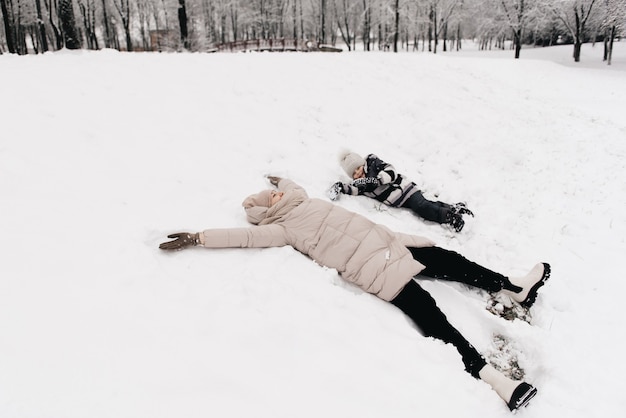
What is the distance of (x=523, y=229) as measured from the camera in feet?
18.4

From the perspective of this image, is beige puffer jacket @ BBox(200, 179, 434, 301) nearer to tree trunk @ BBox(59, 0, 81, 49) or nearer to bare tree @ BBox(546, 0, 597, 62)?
tree trunk @ BBox(59, 0, 81, 49)

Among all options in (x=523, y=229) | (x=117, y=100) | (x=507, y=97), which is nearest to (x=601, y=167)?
(x=523, y=229)

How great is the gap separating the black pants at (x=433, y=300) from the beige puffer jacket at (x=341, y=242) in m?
0.13

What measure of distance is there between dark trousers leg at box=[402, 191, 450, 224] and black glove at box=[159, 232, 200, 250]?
11.1 ft

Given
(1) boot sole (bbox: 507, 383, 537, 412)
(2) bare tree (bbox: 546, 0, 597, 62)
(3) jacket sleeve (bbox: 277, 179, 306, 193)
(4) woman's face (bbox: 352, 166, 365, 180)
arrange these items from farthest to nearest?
(2) bare tree (bbox: 546, 0, 597, 62) → (4) woman's face (bbox: 352, 166, 365, 180) → (3) jacket sleeve (bbox: 277, 179, 306, 193) → (1) boot sole (bbox: 507, 383, 537, 412)

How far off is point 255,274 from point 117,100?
5321 mm

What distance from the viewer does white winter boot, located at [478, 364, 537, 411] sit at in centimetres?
301

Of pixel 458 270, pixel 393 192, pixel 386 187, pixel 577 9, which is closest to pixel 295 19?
pixel 577 9

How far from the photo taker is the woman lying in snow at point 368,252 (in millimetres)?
3820

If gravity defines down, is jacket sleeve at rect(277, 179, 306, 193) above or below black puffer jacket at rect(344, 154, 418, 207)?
above

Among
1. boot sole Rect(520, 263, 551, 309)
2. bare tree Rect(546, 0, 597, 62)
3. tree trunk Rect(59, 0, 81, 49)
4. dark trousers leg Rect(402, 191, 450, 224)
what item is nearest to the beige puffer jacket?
boot sole Rect(520, 263, 551, 309)

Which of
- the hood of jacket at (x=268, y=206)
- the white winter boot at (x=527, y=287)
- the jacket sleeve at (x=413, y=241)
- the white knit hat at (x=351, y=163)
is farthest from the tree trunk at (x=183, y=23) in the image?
the white winter boot at (x=527, y=287)

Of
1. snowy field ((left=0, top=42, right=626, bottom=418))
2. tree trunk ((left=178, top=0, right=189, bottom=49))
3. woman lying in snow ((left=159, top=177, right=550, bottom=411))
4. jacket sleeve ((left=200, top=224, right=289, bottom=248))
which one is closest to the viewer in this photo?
snowy field ((left=0, top=42, right=626, bottom=418))

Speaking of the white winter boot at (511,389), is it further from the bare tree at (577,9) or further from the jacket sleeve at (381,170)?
the bare tree at (577,9)
